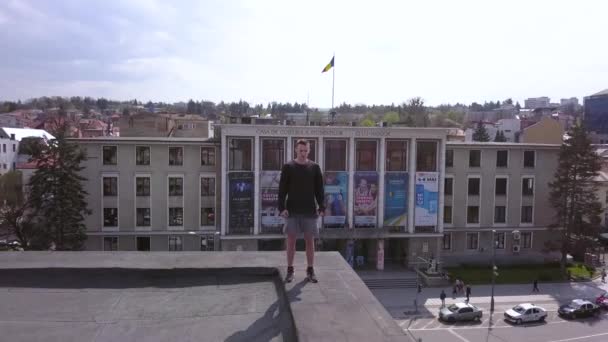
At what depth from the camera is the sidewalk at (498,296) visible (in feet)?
102

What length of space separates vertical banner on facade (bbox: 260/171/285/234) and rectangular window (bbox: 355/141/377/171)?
5.67 metres

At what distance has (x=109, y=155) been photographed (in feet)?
119

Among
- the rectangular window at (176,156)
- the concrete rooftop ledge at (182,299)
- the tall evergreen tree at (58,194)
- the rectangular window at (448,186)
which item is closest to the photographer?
the concrete rooftop ledge at (182,299)

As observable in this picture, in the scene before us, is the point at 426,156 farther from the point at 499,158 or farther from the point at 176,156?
the point at 176,156

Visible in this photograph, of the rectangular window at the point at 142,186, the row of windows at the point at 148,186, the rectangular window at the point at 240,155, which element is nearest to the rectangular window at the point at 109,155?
the row of windows at the point at 148,186

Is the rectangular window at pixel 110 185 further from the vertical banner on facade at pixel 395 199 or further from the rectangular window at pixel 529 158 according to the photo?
the rectangular window at pixel 529 158

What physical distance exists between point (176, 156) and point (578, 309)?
89.6ft

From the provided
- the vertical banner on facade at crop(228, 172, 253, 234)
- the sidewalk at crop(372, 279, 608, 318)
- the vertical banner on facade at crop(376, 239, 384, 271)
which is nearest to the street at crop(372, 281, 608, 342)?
the sidewalk at crop(372, 279, 608, 318)

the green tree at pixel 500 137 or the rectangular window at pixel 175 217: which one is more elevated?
the green tree at pixel 500 137

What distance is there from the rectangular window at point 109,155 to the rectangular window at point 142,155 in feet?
4.78

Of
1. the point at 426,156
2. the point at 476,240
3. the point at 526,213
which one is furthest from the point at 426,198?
the point at 526,213

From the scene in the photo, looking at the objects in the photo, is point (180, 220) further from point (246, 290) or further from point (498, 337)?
point (246, 290)

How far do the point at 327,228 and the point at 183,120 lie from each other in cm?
3037

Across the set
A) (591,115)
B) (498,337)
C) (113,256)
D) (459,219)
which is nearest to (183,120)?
(459,219)
